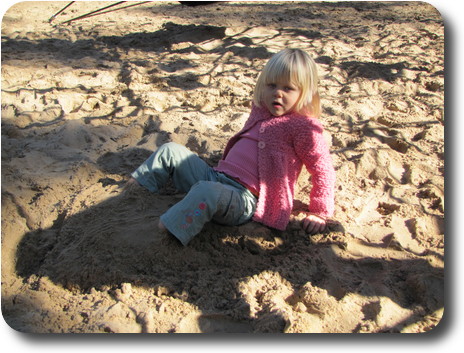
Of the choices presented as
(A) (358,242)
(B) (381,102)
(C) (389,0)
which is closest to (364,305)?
(A) (358,242)

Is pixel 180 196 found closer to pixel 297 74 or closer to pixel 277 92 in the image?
pixel 277 92

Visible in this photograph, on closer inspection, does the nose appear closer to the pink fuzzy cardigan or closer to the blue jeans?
the pink fuzzy cardigan

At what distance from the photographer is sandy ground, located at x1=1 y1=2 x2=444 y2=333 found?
6.48 ft

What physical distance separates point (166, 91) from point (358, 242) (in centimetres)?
239

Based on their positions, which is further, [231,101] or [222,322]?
[231,101]

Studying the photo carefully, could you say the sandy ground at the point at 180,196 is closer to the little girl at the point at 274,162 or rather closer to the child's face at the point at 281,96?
the little girl at the point at 274,162

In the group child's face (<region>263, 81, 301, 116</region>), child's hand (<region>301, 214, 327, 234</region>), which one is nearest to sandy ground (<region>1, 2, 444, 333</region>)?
child's hand (<region>301, 214, 327, 234</region>)

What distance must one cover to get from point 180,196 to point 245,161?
18.0 inches

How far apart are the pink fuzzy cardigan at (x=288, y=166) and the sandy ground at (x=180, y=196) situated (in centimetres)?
12

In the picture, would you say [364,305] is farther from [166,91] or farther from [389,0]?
[389,0]

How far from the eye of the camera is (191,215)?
2221mm

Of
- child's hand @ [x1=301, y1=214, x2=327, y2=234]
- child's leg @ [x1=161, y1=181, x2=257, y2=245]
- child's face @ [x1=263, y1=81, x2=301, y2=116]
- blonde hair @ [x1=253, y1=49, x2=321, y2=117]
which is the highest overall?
blonde hair @ [x1=253, y1=49, x2=321, y2=117]

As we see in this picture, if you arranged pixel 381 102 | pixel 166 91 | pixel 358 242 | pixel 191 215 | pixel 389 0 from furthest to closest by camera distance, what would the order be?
pixel 389 0
pixel 166 91
pixel 381 102
pixel 358 242
pixel 191 215

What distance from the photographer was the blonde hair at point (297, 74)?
96.9 inches
